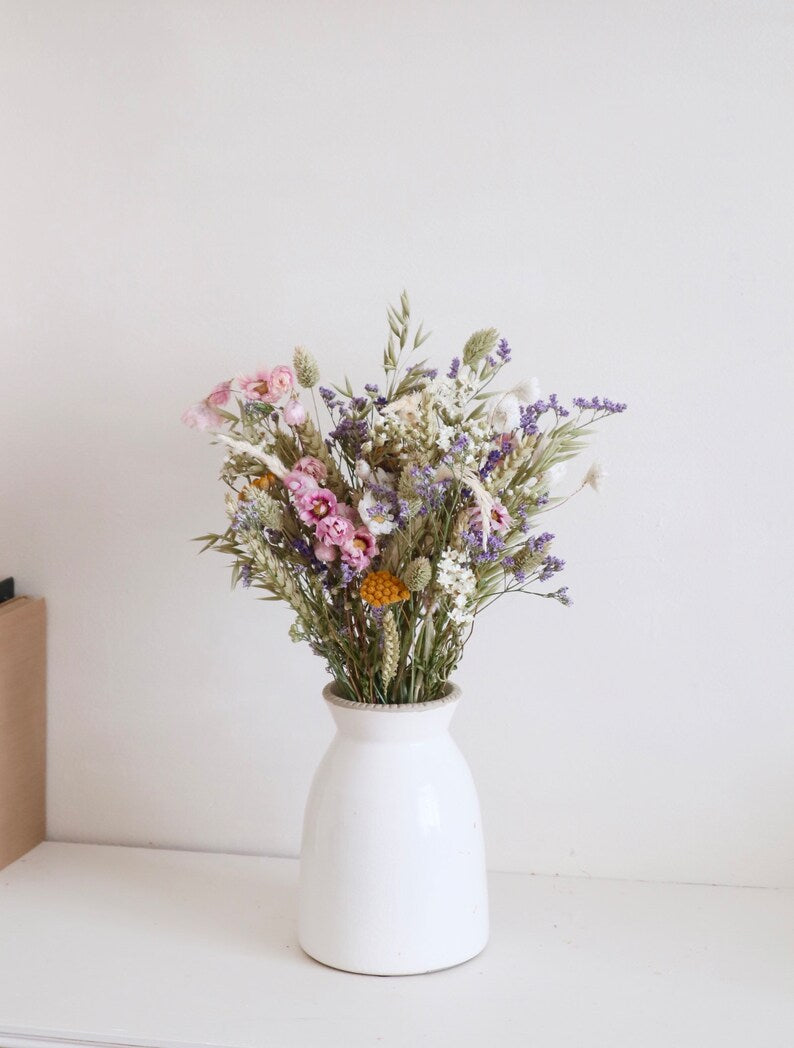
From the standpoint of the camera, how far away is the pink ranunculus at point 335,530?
1.03 metres

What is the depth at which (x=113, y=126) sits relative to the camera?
1366 mm

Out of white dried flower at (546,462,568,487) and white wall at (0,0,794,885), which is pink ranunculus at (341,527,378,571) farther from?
white wall at (0,0,794,885)

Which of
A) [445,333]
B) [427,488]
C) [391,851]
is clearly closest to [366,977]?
[391,851]

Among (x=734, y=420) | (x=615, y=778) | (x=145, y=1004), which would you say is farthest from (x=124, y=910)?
(x=734, y=420)

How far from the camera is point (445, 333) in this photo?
1323 mm

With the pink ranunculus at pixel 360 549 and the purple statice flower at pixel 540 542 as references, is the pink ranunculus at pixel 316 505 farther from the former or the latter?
the purple statice flower at pixel 540 542

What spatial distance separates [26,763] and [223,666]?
0.92 ft

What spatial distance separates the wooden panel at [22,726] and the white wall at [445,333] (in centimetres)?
4

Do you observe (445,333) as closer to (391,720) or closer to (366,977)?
(391,720)

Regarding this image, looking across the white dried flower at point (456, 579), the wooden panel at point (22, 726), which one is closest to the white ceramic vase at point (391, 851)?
the white dried flower at point (456, 579)

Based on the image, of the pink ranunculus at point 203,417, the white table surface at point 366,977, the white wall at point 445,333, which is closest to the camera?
the white table surface at point 366,977

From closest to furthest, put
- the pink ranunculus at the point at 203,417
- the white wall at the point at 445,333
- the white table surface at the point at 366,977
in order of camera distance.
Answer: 1. the white table surface at the point at 366,977
2. the pink ranunculus at the point at 203,417
3. the white wall at the point at 445,333

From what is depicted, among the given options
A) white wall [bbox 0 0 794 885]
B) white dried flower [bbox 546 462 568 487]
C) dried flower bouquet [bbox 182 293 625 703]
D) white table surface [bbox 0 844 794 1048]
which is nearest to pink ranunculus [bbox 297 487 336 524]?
dried flower bouquet [bbox 182 293 625 703]

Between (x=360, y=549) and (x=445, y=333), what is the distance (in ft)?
1.26
